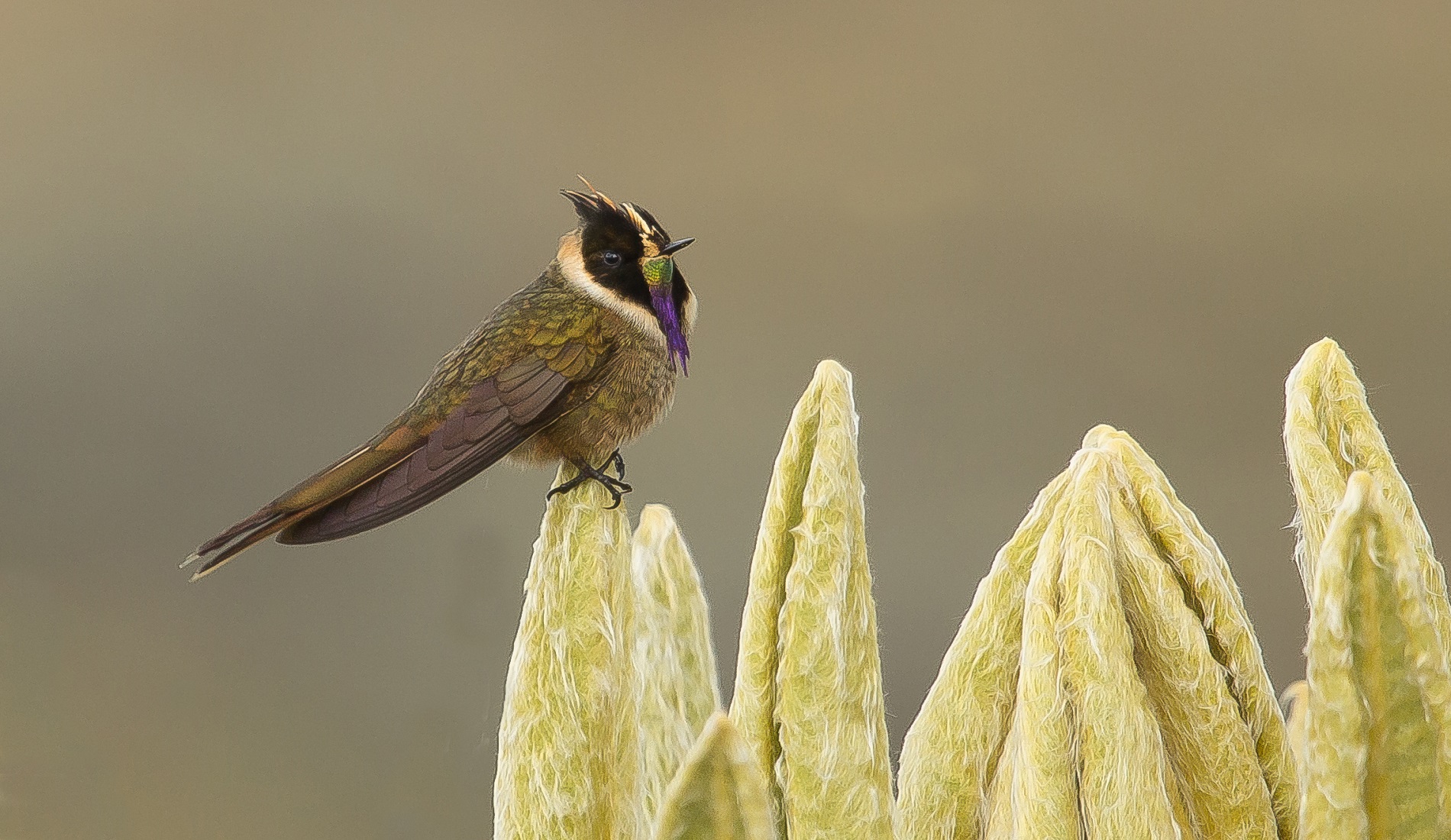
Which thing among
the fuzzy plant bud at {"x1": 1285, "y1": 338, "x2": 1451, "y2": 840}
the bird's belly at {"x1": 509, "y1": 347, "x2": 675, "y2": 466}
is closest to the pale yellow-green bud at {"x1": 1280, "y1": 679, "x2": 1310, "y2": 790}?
the fuzzy plant bud at {"x1": 1285, "y1": 338, "x2": 1451, "y2": 840}

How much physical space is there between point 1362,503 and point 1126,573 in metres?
0.07

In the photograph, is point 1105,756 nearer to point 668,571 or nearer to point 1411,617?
point 1411,617

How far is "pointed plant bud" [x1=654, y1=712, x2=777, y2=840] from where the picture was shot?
302 millimetres

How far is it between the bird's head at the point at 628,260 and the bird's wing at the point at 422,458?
4 centimetres

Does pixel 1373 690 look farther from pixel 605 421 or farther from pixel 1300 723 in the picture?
pixel 605 421

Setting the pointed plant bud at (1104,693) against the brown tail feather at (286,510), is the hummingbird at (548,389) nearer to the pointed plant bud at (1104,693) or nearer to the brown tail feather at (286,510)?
the brown tail feather at (286,510)

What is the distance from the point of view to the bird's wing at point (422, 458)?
0.44 metres

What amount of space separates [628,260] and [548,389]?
77 millimetres

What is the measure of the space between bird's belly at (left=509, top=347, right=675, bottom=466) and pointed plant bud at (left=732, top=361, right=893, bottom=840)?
0.13 m

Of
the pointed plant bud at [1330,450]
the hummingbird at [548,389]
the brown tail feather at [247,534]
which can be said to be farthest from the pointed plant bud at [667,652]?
the pointed plant bud at [1330,450]

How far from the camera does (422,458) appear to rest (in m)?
0.47

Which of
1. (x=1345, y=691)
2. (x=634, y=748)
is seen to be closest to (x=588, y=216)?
(x=634, y=748)

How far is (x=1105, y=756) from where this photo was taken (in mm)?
377

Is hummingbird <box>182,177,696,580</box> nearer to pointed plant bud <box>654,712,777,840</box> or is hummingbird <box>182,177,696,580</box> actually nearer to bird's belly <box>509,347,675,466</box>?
bird's belly <box>509,347,675,466</box>
